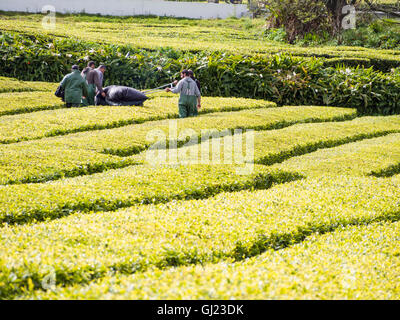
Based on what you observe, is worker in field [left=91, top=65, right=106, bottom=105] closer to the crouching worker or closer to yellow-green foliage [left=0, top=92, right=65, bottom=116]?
yellow-green foliage [left=0, top=92, right=65, bottom=116]

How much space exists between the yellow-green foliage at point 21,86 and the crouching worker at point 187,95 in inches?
216

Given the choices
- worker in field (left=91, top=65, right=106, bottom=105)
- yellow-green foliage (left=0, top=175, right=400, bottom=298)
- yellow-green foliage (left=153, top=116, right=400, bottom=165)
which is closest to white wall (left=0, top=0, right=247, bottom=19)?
worker in field (left=91, top=65, right=106, bottom=105)

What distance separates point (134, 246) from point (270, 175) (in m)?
4.43

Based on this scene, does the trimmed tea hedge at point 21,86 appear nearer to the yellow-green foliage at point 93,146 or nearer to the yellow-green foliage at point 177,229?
the yellow-green foliage at point 93,146

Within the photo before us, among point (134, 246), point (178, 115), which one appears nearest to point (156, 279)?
point (134, 246)

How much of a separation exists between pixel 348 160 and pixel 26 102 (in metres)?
9.78

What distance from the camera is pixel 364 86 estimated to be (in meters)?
17.9

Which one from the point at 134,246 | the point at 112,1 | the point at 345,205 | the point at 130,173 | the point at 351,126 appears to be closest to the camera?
the point at 134,246

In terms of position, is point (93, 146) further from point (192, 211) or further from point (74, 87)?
point (74, 87)

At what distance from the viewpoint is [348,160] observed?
1060 cm

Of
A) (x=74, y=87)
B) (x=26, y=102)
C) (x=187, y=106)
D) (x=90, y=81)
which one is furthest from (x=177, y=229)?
(x=26, y=102)

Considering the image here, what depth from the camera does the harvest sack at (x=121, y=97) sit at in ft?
49.6

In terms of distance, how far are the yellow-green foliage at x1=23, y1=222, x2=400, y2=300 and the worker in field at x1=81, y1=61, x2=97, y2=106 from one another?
10.6m
